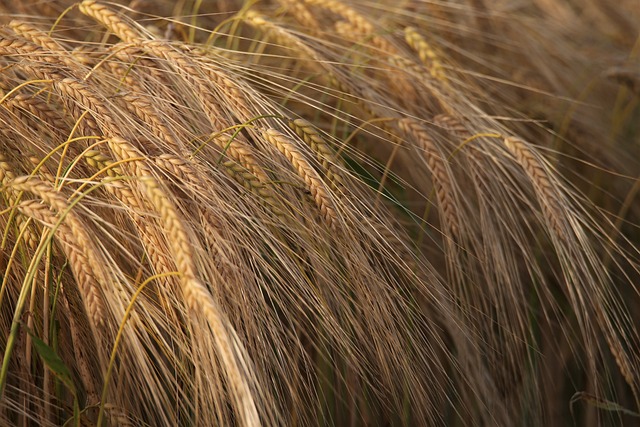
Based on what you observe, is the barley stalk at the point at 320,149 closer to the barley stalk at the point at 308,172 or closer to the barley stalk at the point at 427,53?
the barley stalk at the point at 308,172

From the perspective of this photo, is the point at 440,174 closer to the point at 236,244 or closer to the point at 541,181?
the point at 541,181

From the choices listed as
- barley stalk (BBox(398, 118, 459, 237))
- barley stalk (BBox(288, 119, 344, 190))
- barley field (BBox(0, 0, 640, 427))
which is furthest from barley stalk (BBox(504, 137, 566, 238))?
barley stalk (BBox(288, 119, 344, 190))

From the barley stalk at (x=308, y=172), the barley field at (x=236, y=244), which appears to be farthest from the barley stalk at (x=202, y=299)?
the barley stalk at (x=308, y=172)

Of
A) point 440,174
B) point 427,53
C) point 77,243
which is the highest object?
point 427,53

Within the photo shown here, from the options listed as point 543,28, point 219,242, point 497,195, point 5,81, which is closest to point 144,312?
point 219,242

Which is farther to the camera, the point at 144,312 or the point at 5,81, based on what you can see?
the point at 5,81

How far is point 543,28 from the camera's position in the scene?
2590 millimetres

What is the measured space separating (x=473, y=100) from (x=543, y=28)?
2.33 feet

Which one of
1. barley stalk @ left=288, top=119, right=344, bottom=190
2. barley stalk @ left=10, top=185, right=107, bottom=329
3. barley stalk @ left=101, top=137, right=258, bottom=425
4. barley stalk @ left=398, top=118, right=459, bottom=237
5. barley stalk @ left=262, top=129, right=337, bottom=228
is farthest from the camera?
barley stalk @ left=398, top=118, right=459, bottom=237

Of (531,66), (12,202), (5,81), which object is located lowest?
(12,202)

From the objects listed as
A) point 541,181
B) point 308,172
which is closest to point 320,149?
point 308,172

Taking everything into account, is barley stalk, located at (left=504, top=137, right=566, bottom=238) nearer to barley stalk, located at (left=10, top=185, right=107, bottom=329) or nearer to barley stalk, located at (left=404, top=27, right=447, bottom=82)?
barley stalk, located at (left=404, top=27, right=447, bottom=82)


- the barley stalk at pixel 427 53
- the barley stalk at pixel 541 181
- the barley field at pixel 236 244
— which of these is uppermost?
the barley stalk at pixel 427 53

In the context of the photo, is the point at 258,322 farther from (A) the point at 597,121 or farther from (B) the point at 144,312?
(A) the point at 597,121
